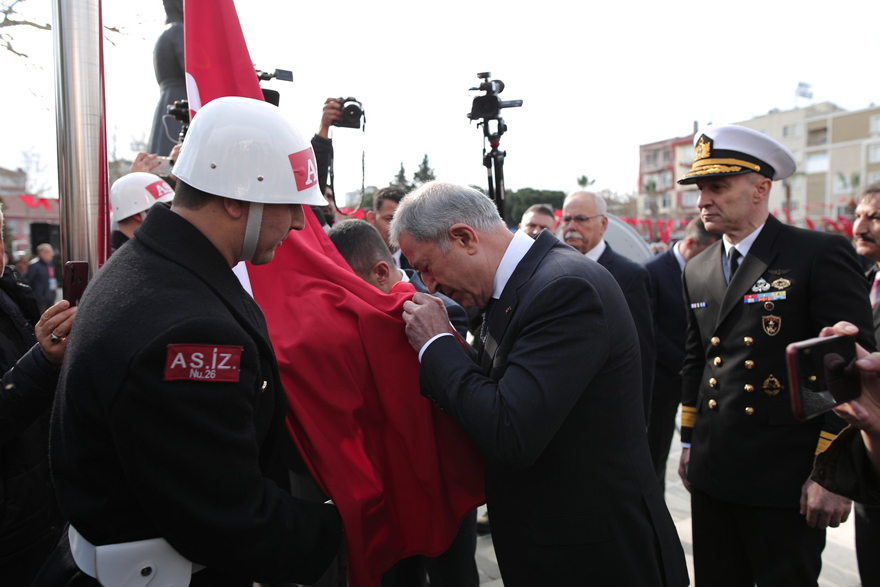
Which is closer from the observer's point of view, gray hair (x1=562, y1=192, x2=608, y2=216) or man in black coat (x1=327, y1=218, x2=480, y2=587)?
man in black coat (x1=327, y1=218, x2=480, y2=587)

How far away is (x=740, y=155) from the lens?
9.16 ft

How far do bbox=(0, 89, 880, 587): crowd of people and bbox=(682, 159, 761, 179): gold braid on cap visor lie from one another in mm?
16

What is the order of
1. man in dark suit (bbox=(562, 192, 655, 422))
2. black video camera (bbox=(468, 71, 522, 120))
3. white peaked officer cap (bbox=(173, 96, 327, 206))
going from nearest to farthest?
1. white peaked officer cap (bbox=(173, 96, 327, 206))
2. black video camera (bbox=(468, 71, 522, 120))
3. man in dark suit (bbox=(562, 192, 655, 422))

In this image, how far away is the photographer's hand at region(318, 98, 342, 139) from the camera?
363 centimetres

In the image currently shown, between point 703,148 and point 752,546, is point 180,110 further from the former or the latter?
point 752,546

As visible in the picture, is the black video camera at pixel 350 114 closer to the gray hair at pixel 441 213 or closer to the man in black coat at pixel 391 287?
the man in black coat at pixel 391 287

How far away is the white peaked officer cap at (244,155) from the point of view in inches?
61.1

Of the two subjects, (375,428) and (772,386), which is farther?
(772,386)

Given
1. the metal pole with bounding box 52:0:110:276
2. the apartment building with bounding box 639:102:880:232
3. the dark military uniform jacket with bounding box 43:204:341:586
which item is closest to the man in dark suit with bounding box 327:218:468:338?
the metal pole with bounding box 52:0:110:276

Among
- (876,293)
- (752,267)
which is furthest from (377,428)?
(876,293)

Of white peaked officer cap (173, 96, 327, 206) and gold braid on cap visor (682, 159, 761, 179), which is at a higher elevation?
gold braid on cap visor (682, 159, 761, 179)

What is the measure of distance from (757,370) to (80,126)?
2.84 metres

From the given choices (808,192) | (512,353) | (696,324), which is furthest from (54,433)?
(808,192)

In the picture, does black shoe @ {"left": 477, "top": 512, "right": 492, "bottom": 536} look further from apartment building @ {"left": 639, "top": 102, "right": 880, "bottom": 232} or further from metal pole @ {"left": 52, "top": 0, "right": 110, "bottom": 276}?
apartment building @ {"left": 639, "top": 102, "right": 880, "bottom": 232}
